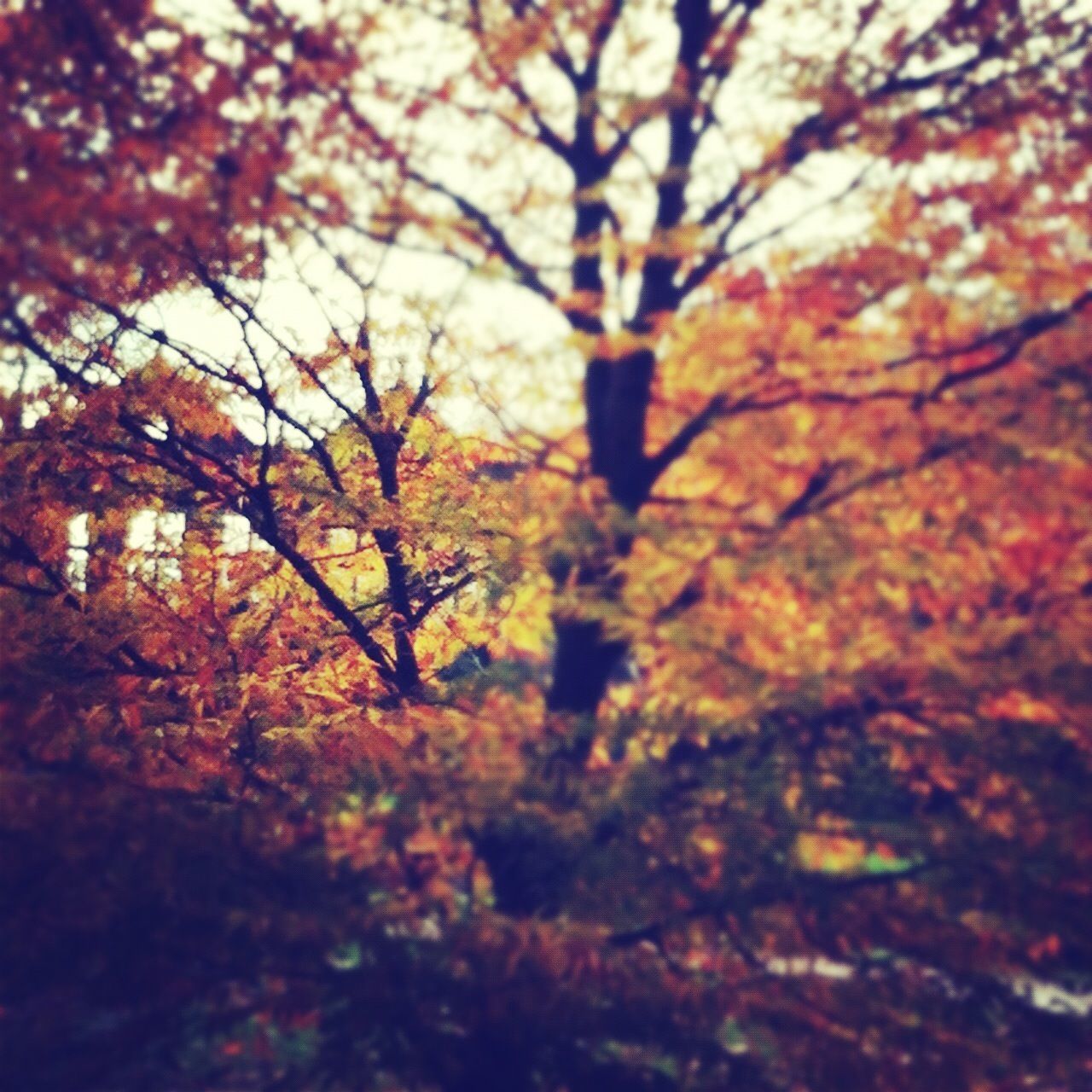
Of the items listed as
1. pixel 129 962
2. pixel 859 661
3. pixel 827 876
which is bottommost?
pixel 129 962

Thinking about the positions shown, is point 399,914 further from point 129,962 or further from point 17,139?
point 17,139

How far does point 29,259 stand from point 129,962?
3.36m

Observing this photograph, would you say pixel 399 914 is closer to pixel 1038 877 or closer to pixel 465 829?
pixel 465 829

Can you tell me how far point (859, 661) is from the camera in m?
3.97

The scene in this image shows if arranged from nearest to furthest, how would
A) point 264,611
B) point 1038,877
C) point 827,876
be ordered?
point 1038,877, point 827,876, point 264,611

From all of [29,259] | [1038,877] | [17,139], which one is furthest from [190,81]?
[1038,877]

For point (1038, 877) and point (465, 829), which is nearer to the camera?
point (1038, 877)

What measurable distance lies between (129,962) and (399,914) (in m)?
1.32

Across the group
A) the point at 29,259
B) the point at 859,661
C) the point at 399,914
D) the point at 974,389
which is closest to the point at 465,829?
the point at 399,914

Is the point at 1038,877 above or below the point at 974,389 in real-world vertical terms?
below

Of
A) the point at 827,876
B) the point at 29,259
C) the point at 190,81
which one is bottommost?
the point at 827,876

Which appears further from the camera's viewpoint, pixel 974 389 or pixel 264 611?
pixel 264 611

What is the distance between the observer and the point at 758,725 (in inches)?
166

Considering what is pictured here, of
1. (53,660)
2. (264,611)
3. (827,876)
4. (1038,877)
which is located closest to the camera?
(1038,877)
